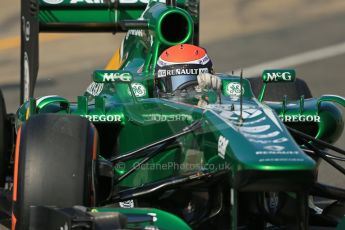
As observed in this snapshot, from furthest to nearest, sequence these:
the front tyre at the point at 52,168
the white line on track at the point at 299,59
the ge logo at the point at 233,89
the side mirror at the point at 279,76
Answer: the white line on track at the point at 299,59 < the side mirror at the point at 279,76 < the ge logo at the point at 233,89 < the front tyre at the point at 52,168

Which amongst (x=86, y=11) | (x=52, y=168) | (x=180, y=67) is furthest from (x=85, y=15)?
(x=52, y=168)

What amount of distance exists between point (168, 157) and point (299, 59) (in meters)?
8.01

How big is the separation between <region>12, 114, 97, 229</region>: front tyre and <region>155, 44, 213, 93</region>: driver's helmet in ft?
4.35

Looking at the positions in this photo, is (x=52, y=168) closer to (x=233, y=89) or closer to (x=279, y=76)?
(x=233, y=89)

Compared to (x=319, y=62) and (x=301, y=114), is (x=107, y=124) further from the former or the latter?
(x=319, y=62)

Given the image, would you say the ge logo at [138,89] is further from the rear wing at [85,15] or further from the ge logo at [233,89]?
the rear wing at [85,15]

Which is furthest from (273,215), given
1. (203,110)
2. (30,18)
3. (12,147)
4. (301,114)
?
(30,18)

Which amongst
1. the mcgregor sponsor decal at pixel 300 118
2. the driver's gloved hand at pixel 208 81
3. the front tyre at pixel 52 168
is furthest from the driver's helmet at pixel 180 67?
the front tyre at pixel 52 168

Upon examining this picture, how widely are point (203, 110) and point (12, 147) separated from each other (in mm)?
2303

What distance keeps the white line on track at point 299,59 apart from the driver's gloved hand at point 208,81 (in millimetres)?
6456

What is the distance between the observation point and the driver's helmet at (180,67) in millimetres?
7297

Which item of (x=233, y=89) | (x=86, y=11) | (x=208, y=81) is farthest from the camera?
(x=86, y=11)

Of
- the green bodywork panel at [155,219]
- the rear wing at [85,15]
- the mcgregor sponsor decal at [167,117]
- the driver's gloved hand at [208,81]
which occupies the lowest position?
the green bodywork panel at [155,219]

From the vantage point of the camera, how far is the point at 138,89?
24.5ft
